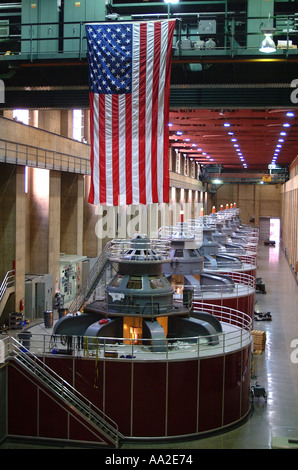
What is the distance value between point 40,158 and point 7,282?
5851mm

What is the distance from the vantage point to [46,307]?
28656mm

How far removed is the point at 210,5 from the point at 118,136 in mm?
14834

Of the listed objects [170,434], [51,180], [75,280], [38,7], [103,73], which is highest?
[38,7]

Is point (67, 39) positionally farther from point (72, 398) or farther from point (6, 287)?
point (72, 398)

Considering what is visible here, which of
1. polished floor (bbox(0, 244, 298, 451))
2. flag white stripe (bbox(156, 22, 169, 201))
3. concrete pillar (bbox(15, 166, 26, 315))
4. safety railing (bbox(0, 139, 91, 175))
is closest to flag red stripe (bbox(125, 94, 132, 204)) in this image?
flag white stripe (bbox(156, 22, 169, 201))

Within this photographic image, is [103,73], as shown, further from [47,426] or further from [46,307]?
[46,307]

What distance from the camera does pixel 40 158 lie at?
27.8 meters

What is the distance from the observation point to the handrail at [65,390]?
55.1ft

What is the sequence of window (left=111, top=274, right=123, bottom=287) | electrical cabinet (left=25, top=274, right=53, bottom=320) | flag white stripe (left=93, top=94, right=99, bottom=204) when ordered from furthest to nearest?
electrical cabinet (left=25, top=274, right=53, bottom=320) → window (left=111, top=274, right=123, bottom=287) → flag white stripe (left=93, top=94, right=99, bottom=204)

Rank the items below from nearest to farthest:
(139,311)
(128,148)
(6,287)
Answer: (128,148) < (139,311) < (6,287)

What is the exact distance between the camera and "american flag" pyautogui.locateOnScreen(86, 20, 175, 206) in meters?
17.9

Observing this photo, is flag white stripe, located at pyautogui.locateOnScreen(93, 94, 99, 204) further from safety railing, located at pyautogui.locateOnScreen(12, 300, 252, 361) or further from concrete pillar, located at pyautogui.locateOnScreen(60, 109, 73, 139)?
concrete pillar, located at pyautogui.locateOnScreen(60, 109, 73, 139)

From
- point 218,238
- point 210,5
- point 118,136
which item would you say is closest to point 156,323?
point 118,136

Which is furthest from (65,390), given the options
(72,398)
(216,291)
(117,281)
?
(216,291)
